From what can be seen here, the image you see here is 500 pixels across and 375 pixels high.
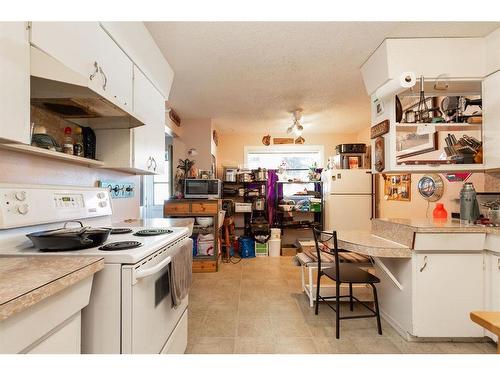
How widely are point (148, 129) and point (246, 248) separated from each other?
117 inches

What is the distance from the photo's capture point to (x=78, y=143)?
170 cm

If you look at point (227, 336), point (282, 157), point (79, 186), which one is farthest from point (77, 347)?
point (282, 157)

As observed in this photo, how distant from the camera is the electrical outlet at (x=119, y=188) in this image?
6.46ft

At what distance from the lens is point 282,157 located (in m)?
5.40

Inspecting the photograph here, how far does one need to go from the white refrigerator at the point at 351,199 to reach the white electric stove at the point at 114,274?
140 inches

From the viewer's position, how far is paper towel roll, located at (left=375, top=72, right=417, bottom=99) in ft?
6.24

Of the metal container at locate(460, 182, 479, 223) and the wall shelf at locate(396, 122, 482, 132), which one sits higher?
the wall shelf at locate(396, 122, 482, 132)

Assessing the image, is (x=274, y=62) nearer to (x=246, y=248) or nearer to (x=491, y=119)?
(x=491, y=119)

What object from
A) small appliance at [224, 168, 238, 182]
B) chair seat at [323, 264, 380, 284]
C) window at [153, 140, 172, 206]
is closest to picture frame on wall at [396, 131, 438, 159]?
chair seat at [323, 264, 380, 284]

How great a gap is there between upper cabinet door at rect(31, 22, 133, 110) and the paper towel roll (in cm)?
199

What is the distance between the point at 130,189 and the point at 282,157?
3.61 metres

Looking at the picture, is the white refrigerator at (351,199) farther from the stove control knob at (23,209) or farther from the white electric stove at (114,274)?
the stove control knob at (23,209)

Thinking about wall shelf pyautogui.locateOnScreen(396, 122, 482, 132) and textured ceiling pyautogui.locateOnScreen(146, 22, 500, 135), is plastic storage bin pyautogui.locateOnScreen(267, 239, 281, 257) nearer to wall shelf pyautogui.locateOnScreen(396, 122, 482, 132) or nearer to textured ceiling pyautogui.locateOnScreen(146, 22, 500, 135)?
textured ceiling pyautogui.locateOnScreen(146, 22, 500, 135)

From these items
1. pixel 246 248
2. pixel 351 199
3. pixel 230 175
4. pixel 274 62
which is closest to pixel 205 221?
pixel 246 248
